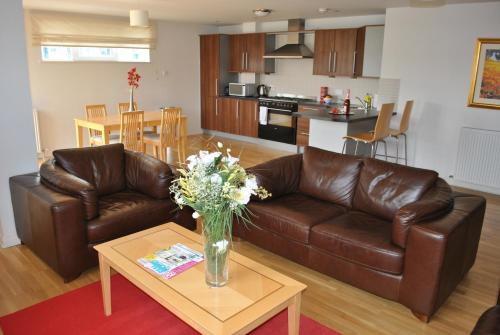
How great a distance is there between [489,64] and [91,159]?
4.86 m

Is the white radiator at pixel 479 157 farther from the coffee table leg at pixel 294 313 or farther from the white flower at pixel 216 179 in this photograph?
the white flower at pixel 216 179

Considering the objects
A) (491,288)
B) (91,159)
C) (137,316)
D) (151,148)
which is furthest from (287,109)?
(137,316)

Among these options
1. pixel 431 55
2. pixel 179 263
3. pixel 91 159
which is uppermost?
pixel 431 55

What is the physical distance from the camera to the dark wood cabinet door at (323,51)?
6684 millimetres

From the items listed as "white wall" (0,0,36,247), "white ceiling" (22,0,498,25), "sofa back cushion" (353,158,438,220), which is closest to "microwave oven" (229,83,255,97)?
"white ceiling" (22,0,498,25)

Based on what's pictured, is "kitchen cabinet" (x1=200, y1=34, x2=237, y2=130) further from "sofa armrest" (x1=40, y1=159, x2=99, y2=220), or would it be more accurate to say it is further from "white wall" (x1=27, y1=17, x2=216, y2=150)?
"sofa armrest" (x1=40, y1=159, x2=99, y2=220)

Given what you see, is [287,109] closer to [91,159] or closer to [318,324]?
[91,159]

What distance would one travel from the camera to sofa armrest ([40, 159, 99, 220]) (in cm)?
289

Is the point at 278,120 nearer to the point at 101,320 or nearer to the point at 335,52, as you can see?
the point at 335,52

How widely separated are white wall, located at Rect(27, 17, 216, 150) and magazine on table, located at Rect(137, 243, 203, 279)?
5127 millimetres

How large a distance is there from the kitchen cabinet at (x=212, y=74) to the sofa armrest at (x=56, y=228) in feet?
18.6

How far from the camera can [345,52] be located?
21.4 feet

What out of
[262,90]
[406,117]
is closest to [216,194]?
[406,117]

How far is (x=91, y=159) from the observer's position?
3553 millimetres
